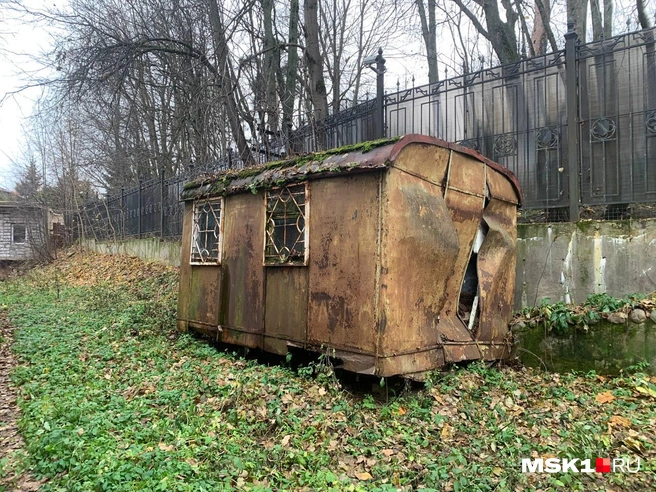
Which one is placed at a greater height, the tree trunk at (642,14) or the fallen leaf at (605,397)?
the tree trunk at (642,14)

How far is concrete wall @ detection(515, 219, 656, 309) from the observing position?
5.71 metres

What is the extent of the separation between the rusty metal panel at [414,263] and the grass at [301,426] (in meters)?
0.61

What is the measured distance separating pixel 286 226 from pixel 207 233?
6.49 feet

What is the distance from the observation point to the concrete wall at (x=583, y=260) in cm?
571

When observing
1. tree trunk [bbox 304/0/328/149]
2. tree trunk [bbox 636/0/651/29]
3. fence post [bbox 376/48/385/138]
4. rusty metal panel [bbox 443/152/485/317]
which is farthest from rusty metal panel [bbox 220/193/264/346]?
tree trunk [bbox 636/0/651/29]

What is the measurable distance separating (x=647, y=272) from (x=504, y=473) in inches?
157

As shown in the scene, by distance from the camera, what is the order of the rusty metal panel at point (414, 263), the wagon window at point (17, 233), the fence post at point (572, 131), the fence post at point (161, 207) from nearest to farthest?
the rusty metal panel at point (414, 263) → the fence post at point (572, 131) → the fence post at point (161, 207) → the wagon window at point (17, 233)

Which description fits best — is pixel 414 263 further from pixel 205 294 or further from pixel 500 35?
pixel 500 35

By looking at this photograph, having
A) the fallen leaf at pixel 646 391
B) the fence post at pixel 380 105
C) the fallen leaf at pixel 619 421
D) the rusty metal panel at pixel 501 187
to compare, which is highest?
the fence post at pixel 380 105

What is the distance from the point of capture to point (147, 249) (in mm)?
14664

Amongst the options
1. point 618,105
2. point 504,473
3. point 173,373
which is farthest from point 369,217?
point 618,105

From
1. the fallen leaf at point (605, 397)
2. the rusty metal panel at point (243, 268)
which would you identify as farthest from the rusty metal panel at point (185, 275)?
the fallen leaf at point (605, 397)

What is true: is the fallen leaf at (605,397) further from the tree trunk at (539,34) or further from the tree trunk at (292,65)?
the tree trunk at (539,34)

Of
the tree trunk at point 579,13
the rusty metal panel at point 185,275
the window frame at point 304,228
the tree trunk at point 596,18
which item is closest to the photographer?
the window frame at point 304,228
